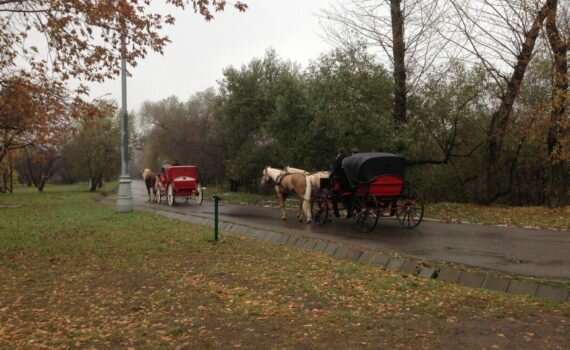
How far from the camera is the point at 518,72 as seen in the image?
18.8 m

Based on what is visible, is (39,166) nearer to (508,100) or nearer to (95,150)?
(95,150)

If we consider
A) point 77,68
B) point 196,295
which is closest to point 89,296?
point 196,295

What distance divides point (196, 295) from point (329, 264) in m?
2.94

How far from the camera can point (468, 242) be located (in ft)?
34.7

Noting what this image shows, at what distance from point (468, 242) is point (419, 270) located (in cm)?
302

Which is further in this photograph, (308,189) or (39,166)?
(39,166)

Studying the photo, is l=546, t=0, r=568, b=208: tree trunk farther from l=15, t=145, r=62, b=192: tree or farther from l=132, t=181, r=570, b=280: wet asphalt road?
l=15, t=145, r=62, b=192: tree

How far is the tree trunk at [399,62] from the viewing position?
21.1 m

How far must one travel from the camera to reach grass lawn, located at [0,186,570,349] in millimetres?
4859

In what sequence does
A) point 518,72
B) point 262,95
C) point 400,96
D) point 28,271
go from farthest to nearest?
1. point 262,95
2. point 400,96
3. point 518,72
4. point 28,271

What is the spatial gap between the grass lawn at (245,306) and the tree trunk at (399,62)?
13120 millimetres

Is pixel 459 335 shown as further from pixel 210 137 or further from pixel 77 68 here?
pixel 210 137

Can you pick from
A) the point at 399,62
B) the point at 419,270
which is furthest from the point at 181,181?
the point at 419,270

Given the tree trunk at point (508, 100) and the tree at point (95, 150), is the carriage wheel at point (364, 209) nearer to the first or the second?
the tree trunk at point (508, 100)
